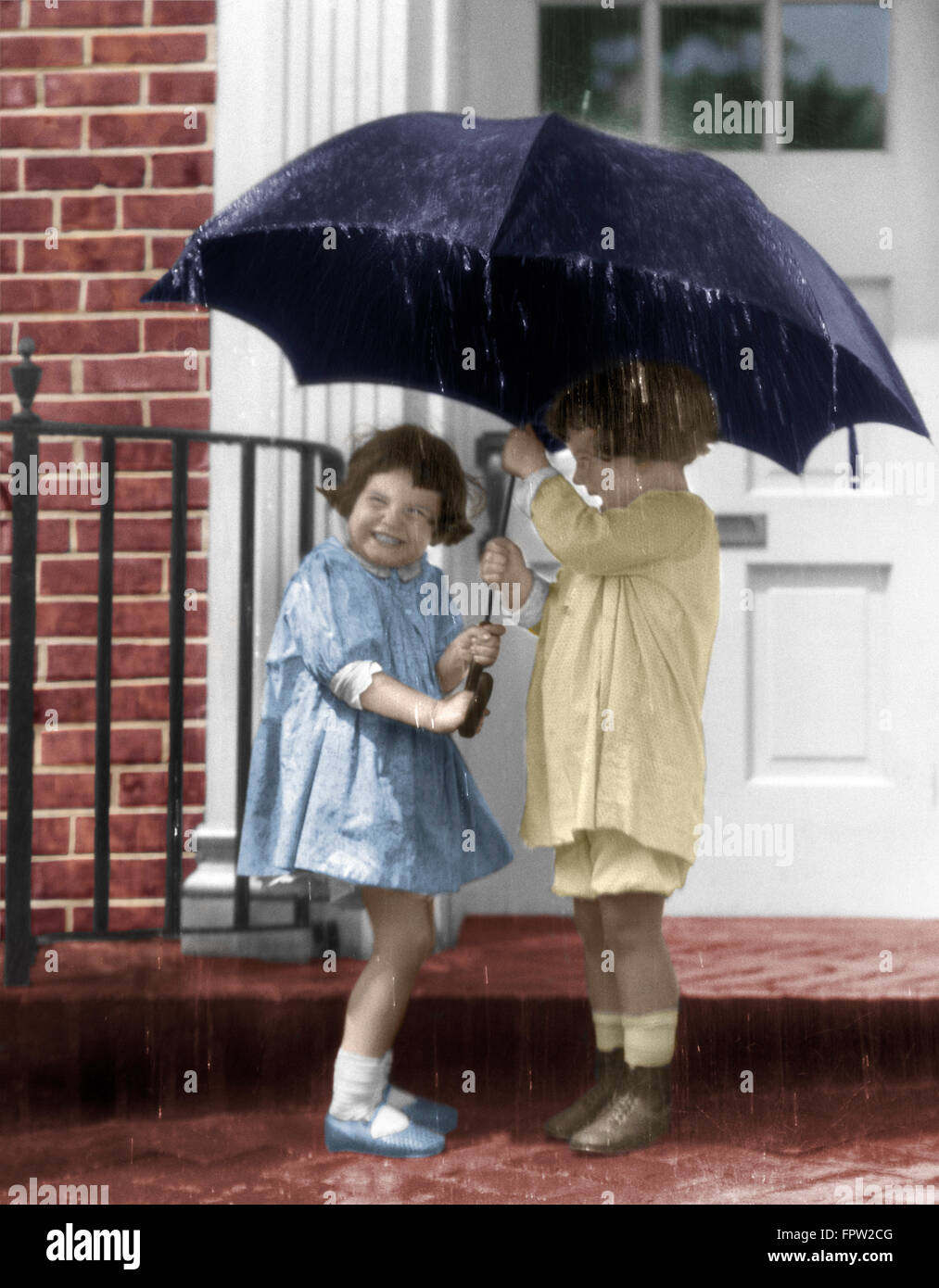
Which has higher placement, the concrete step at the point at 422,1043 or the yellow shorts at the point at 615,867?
the yellow shorts at the point at 615,867

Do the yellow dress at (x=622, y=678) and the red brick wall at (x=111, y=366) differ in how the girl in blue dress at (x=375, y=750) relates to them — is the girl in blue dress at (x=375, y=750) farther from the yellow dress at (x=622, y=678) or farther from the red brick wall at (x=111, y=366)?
the red brick wall at (x=111, y=366)

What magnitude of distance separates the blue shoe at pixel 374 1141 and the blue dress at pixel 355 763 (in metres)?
0.41

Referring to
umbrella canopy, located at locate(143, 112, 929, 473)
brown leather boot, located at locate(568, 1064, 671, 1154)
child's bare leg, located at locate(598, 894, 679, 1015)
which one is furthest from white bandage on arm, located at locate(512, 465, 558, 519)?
brown leather boot, located at locate(568, 1064, 671, 1154)

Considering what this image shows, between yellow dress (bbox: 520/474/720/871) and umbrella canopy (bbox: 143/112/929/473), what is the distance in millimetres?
269

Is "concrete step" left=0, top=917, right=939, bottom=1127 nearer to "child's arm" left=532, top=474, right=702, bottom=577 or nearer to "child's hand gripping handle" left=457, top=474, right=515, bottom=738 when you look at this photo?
"child's hand gripping handle" left=457, top=474, right=515, bottom=738

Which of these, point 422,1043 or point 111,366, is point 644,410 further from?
point 111,366

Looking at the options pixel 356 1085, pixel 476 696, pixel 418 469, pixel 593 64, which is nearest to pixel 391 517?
pixel 418 469

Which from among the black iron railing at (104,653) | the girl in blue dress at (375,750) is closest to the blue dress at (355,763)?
the girl in blue dress at (375,750)

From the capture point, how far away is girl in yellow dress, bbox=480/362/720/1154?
220cm

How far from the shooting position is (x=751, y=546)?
3.28 metres

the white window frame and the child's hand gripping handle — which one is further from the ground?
the white window frame

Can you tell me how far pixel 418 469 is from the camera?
2.23 m

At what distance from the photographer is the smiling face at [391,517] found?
2232mm
